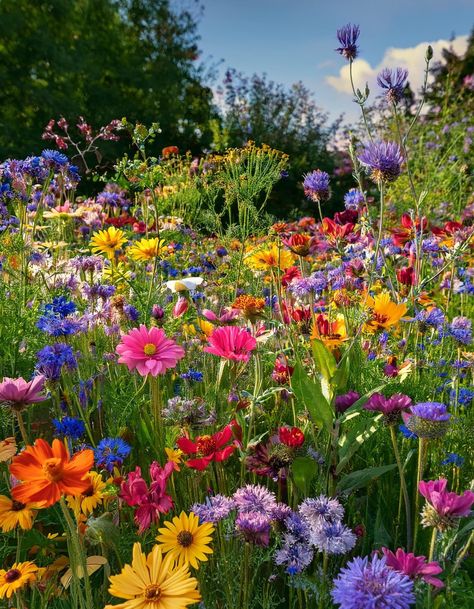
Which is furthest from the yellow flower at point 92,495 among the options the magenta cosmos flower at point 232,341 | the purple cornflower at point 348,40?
the purple cornflower at point 348,40

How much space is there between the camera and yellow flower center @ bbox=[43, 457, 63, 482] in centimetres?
90

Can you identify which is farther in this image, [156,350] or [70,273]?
Result: [70,273]

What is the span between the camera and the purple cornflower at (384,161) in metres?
1.68

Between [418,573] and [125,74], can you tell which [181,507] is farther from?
[125,74]

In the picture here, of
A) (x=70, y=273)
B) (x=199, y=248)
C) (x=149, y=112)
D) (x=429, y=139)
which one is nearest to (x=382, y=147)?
(x=70, y=273)

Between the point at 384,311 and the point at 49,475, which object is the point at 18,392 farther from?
the point at 384,311

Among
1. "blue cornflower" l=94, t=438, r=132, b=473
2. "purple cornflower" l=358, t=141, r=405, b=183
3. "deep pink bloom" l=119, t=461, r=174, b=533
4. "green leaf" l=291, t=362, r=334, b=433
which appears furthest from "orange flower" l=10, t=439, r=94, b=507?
"purple cornflower" l=358, t=141, r=405, b=183

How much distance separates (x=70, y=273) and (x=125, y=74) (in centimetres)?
1292

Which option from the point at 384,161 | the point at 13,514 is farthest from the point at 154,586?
the point at 384,161

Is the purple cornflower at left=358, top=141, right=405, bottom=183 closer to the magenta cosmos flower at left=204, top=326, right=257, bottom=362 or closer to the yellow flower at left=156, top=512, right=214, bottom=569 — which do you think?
the magenta cosmos flower at left=204, top=326, right=257, bottom=362

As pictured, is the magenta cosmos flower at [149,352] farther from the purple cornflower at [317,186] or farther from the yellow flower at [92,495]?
the purple cornflower at [317,186]

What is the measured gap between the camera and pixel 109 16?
14.9 meters

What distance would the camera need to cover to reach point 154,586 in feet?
2.93

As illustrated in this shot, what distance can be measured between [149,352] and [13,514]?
45 cm
